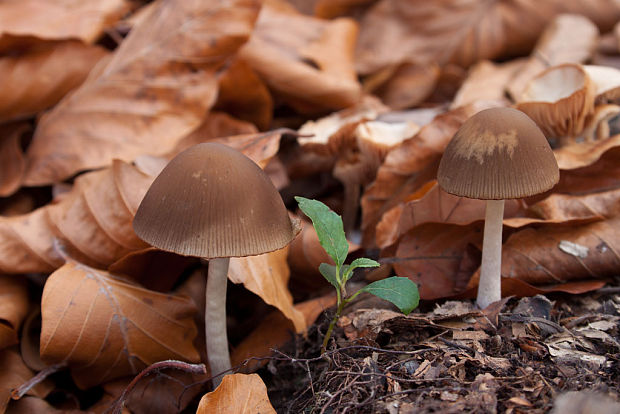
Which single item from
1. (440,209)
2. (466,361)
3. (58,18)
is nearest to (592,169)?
(440,209)

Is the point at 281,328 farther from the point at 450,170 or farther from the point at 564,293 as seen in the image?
the point at 564,293

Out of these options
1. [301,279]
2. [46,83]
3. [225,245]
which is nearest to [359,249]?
[301,279]

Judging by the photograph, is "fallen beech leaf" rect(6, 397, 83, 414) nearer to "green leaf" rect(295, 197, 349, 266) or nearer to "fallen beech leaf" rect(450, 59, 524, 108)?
"green leaf" rect(295, 197, 349, 266)

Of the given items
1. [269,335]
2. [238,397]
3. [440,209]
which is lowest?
[269,335]

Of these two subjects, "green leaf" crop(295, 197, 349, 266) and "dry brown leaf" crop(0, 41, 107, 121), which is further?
"dry brown leaf" crop(0, 41, 107, 121)

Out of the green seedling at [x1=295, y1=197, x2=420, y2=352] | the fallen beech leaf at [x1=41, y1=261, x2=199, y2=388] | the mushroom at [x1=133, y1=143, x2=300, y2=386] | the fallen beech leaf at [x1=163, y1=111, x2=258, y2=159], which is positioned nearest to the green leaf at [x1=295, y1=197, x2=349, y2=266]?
the green seedling at [x1=295, y1=197, x2=420, y2=352]

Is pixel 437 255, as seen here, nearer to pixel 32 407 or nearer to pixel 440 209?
pixel 440 209
